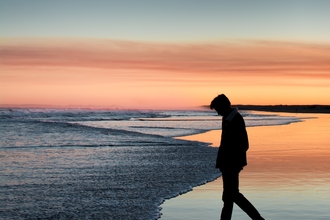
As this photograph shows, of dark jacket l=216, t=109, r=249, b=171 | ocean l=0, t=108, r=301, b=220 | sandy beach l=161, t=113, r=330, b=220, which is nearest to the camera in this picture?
dark jacket l=216, t=109, r=249, b=171

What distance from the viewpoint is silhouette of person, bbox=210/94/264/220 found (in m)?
6.78

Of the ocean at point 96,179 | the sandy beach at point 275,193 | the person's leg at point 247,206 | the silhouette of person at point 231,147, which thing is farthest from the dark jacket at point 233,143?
the ocean at point 96,179

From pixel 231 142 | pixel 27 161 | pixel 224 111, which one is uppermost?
pixel 224 111

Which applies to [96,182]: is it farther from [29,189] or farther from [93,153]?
[93,153]

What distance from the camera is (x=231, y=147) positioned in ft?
22.4

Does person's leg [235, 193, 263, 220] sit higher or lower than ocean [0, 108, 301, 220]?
higher

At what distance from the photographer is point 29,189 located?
1045cm

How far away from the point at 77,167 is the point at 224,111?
8182 millimetres

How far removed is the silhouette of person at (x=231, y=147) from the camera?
6781mm

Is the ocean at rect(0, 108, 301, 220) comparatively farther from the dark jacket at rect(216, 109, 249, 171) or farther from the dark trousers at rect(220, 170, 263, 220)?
the dark jacket at rect(216, 109, 249, 171)

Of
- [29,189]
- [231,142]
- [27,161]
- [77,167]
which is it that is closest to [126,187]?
[29,189]

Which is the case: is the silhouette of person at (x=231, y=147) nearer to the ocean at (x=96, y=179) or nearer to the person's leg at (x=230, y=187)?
the person's leg at (x=230, y=187)

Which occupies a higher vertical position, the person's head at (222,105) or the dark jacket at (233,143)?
the person's head at (222,105)

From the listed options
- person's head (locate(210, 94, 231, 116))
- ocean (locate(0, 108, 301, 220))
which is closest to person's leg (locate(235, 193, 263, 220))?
person's head (locate(210, 94, 231, 116))
